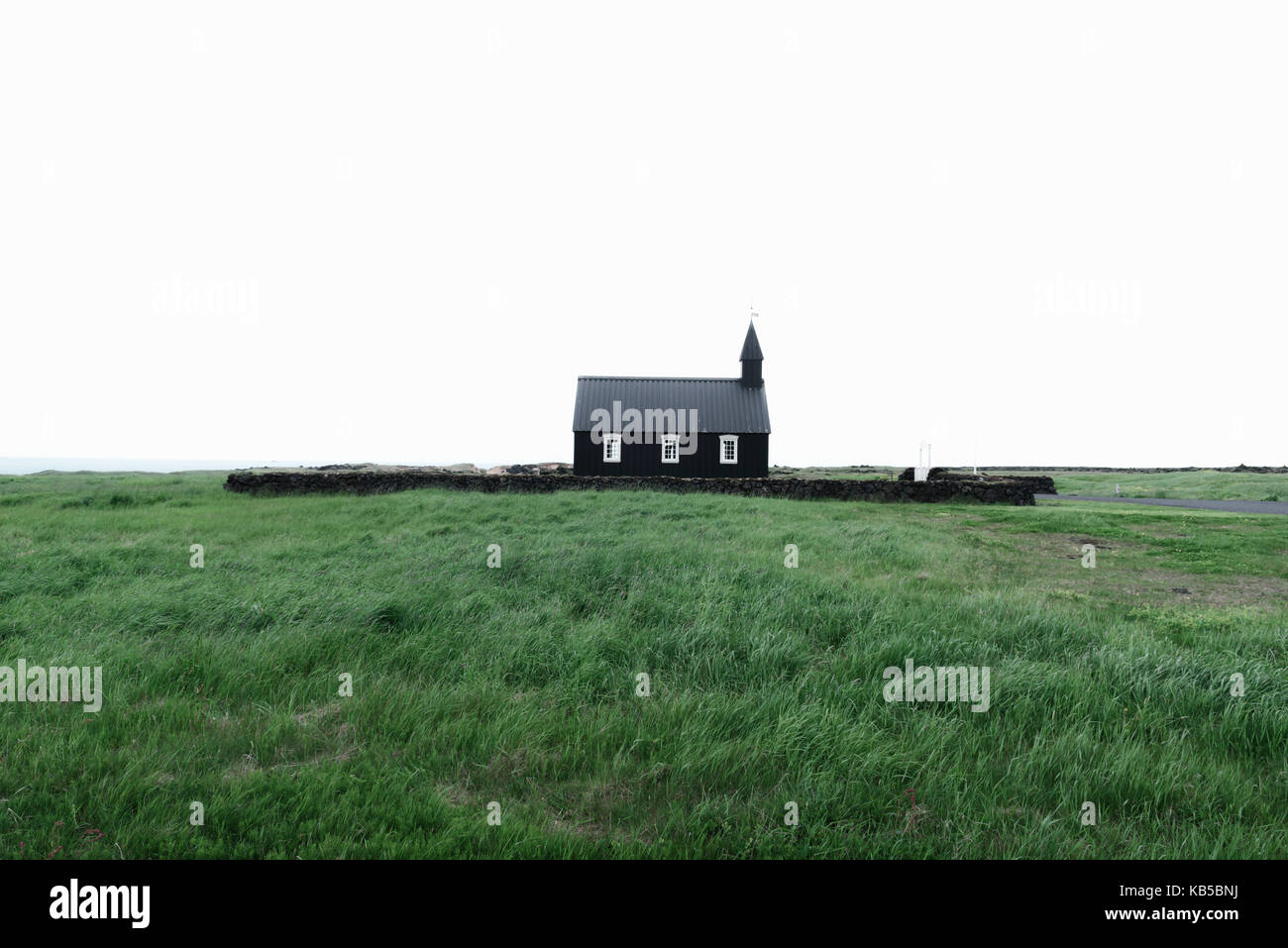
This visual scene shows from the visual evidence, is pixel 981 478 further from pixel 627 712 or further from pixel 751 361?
pixel 627 712

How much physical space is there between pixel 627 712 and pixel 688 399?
28.5m

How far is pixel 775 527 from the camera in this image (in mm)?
11797

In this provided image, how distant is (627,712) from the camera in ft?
12.5

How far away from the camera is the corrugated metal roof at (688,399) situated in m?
30.5

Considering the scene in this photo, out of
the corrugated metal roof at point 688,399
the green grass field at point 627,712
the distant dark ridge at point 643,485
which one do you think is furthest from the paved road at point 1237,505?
the green grass field at point 627,712

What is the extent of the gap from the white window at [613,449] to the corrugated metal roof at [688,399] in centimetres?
128

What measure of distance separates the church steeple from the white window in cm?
833

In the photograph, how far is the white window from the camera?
99.2 ft

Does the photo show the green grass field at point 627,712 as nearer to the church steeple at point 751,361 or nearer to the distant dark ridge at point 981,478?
the distant dark ridge at point 981,478

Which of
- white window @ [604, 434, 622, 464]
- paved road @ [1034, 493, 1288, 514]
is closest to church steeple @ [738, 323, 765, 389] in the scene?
white window @ [604, 434, 622, 464]

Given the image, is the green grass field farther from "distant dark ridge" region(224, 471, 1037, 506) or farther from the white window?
the white window

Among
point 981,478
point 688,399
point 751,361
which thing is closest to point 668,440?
point 688,399
